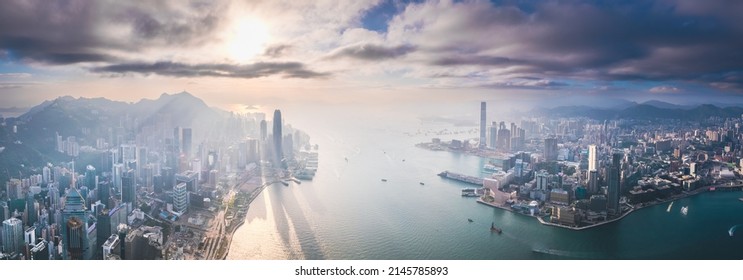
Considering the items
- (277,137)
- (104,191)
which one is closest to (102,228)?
(104,191)

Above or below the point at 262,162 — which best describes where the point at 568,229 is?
below

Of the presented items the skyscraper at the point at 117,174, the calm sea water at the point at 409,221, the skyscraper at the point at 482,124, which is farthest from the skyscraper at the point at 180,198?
the skyscraper at the point at 482,124

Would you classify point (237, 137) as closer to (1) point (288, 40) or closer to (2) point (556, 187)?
(1) point (288, 40)

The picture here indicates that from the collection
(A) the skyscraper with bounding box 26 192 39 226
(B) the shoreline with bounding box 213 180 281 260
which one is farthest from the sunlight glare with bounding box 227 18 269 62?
(A) the skyscraper with bounding box 26 192 39 226

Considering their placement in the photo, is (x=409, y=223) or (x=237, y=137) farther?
(x=237, y=137)

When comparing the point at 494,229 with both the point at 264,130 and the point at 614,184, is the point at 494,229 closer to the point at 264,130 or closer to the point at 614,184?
the point at 614,184

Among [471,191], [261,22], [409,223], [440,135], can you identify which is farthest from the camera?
[440,135]
